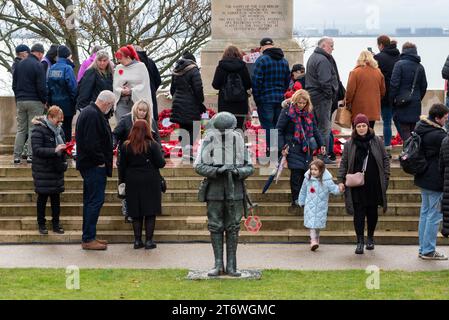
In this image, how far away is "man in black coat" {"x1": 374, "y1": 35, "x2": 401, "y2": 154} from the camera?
17656 mm

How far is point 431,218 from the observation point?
1292 cm

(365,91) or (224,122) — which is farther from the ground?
(365,91)

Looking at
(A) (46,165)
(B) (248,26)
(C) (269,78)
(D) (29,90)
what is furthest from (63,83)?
(B) (248,26)

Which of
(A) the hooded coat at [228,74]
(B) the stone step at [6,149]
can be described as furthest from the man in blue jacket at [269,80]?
(B) the stone step at [6,149]

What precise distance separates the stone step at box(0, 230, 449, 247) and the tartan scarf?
115 centimetres

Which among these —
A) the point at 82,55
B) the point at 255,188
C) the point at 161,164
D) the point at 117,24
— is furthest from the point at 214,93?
the point at 82,55

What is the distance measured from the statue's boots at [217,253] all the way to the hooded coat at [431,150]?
260 centimetres

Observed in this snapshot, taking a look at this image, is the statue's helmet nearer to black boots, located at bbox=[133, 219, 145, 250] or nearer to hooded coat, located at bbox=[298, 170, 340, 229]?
hooded coat, located at bbox=[298, 170, 340, 229]

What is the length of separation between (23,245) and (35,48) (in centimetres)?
403

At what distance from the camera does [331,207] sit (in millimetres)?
14711

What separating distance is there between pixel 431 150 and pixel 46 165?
476 cm

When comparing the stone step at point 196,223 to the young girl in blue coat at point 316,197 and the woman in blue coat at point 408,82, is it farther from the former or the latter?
the woman in blue coat at point 408,82

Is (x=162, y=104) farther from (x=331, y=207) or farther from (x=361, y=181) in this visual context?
(x=361, y=181)

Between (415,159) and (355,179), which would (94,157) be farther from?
(415,159)
